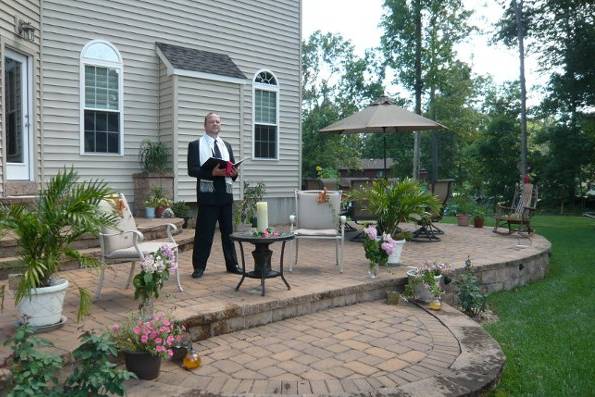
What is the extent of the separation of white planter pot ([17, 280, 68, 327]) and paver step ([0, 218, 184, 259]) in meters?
1.63

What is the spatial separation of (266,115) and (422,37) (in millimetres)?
14175

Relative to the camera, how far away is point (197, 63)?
29.0 ft

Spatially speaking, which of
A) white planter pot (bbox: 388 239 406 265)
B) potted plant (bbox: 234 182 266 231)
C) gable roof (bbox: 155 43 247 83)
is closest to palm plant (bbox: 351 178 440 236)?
white planter pot (bbox: 388 239 406 265)

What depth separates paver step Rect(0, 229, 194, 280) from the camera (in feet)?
14.8

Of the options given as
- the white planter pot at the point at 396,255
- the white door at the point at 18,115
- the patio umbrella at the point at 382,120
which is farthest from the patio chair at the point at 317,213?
the white door at the point at 18,115

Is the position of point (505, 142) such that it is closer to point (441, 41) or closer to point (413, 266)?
point (441, 41)

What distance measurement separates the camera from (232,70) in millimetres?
9250

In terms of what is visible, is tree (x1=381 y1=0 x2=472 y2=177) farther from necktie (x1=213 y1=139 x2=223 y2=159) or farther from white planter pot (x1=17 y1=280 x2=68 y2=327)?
white planter pot (x1=17 y1=280 x2=68 y2=327)

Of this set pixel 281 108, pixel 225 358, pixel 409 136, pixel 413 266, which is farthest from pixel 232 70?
pixel 409 136

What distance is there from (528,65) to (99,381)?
2128 cm

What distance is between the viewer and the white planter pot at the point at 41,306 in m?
3.11

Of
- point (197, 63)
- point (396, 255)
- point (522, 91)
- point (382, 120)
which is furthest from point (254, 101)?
point (522, 91)

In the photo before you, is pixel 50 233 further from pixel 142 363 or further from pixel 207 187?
pixel 207 187

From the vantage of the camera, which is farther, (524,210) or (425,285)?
(524,210)
